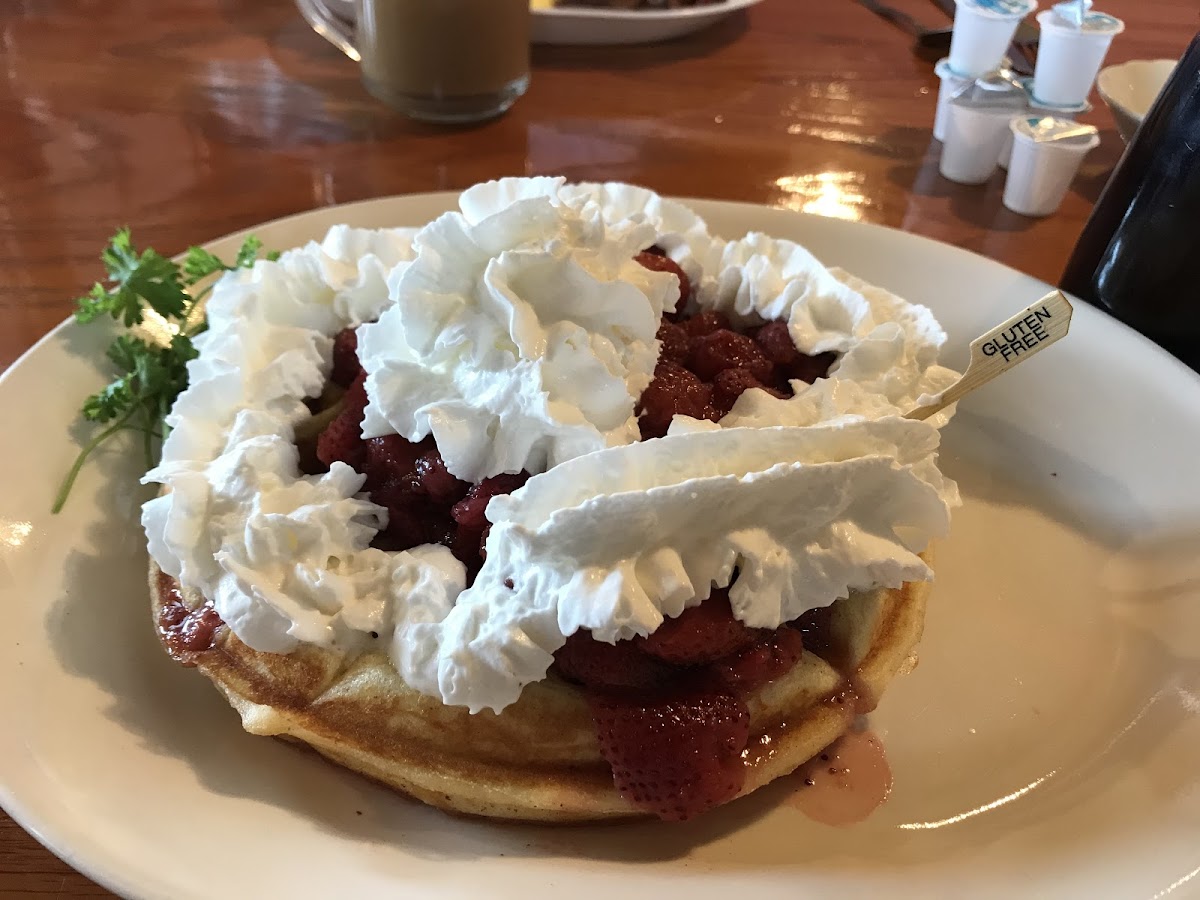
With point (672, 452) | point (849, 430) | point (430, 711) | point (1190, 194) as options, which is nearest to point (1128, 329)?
point (1190, 194)

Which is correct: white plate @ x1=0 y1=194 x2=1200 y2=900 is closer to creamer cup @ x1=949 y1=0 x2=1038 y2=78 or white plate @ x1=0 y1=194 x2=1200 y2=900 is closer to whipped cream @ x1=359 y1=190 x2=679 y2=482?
whipped cream @ x1=359 y1=190 x2=679 y2=482

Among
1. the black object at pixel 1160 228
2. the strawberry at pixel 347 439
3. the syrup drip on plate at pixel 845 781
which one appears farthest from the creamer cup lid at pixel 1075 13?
the strawberry at pixel 347 439

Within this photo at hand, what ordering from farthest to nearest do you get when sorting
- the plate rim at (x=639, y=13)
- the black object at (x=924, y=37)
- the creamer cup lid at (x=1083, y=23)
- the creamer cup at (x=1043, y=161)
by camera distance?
1. the black object at (x=924, y=37)
2. the plate rim at (x=639, y=13)
3. the creamer cup lid at (x=1083, y=23)
4. the creamer cup at (x=1043, y=161)

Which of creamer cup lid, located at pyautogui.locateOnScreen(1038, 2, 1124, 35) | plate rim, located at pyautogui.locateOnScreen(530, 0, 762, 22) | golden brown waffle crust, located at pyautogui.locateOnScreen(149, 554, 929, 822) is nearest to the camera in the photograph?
golden brown waffle crust, located at pyautogui.locateOnScreen(149, 554, 929, 822)

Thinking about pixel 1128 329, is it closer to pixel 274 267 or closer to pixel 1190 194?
pixel 1190 194

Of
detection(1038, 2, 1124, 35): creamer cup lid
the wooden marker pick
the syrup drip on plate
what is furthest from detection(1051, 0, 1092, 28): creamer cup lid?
the syrup drip on plate

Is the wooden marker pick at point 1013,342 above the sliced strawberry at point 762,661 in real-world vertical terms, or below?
above

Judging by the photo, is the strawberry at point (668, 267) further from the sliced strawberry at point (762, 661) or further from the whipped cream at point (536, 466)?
the sliced strawberry at point (762, 661)
